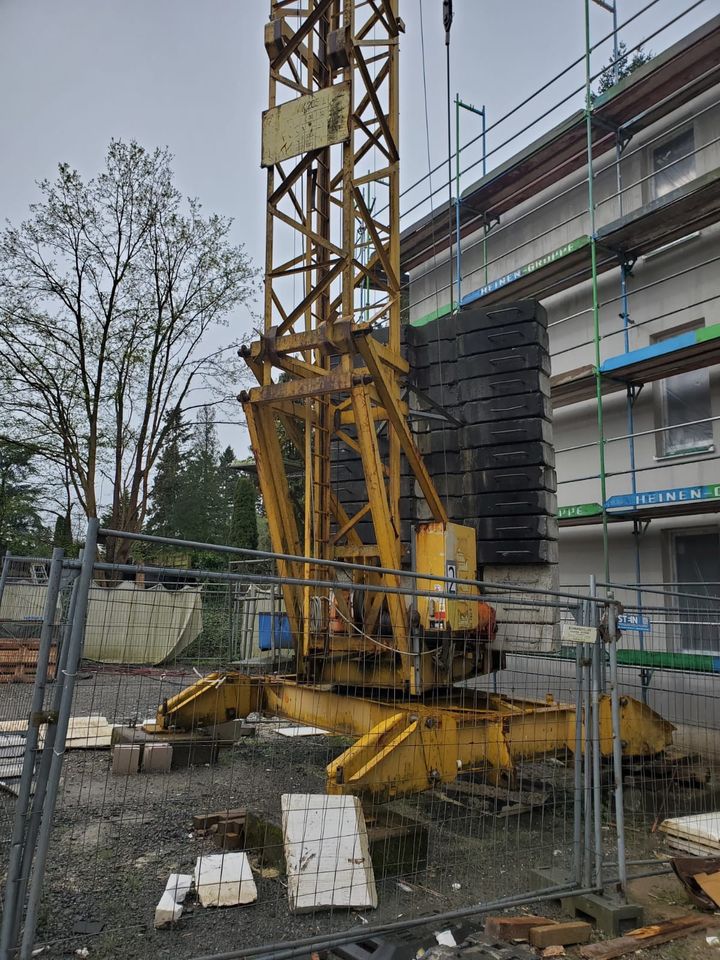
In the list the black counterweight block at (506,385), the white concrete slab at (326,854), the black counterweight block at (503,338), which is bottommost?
the white concrete slab at (326,854)

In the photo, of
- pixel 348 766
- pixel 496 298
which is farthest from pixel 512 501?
pixel 496 298

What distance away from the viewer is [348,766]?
5141 mm

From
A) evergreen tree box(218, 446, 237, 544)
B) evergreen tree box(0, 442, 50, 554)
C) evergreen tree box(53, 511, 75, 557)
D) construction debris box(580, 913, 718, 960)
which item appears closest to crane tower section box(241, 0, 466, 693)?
construction debris box(580, 913, 718, 960)

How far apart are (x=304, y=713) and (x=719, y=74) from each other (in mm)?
12709

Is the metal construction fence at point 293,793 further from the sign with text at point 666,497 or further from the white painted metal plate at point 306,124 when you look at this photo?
the white painted metal plate at point 306,124

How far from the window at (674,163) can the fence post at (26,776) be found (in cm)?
1350

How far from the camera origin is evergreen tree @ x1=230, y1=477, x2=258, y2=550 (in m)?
30.6

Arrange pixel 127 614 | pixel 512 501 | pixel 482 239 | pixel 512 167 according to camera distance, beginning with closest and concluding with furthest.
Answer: pixel 127 614 < pixel 512 501 < pixel 512 167 < pixel 482 239

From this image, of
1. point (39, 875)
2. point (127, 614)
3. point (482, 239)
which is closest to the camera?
point (39, 875)

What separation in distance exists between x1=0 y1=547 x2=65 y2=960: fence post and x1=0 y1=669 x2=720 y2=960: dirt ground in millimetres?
615

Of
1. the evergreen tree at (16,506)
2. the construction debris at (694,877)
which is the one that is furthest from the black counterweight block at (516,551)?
the evergreen tree at (16,506)

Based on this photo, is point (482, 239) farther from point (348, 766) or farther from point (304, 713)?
point (348, 766)

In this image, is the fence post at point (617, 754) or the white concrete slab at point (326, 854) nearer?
the white concrete slab at point (326, 854)

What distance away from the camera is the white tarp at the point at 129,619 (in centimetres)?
502
